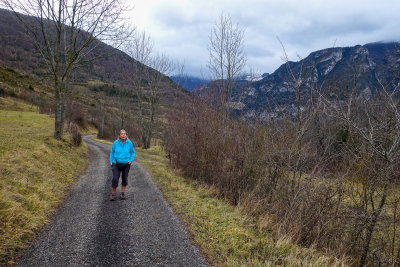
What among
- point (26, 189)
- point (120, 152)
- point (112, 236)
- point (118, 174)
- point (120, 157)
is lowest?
point (112, 236)

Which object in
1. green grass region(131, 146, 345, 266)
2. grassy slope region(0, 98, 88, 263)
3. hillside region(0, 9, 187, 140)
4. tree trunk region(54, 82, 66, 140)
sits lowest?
green grass region(131, 146, 345, 266)

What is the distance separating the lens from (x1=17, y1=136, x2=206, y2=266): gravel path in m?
3.38

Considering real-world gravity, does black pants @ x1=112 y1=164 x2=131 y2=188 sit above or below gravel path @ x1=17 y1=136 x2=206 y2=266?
above

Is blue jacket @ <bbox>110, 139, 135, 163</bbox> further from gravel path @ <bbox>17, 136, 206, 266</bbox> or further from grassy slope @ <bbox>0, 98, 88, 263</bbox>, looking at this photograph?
grassy slope @ <bbox>0, 98, 88, 263</bbox>

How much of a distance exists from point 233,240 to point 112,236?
2.45m

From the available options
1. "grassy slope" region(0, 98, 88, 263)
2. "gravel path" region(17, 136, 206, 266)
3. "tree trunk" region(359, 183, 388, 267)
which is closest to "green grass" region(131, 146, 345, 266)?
"gravel path" region(17, 136, 206, 266)

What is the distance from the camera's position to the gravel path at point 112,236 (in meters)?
3.38

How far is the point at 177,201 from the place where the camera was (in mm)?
6469

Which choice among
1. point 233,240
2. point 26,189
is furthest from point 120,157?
point 233,240

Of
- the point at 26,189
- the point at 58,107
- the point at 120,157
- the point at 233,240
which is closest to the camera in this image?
the point at 233,240

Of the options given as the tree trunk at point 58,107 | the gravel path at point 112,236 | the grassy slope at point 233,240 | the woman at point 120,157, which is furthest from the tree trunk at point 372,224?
the tree trunk at point 58,107

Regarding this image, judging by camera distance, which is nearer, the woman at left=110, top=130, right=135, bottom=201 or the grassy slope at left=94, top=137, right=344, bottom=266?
the grassy slope at left=94, top=137, right=344, bottom=266

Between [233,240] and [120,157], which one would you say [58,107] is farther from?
[233,240]

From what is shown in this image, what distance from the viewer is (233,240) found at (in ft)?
13.8
